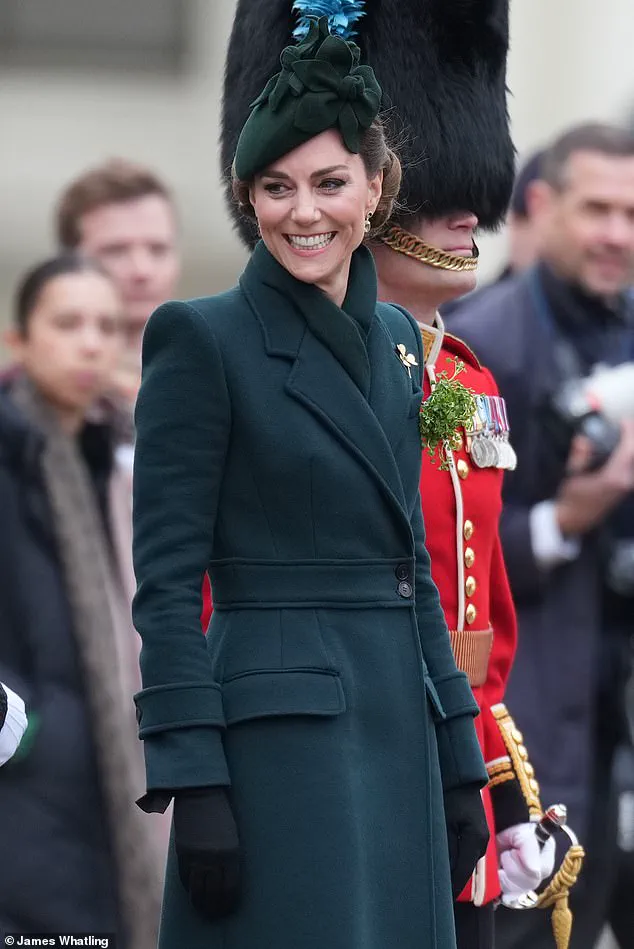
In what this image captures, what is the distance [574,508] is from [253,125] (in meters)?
2.81

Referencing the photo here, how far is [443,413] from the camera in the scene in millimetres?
4262

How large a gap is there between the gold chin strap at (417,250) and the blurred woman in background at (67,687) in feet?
6.37

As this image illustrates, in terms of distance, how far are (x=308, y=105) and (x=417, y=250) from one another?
0.81 metres

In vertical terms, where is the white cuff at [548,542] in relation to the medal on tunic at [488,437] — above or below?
below

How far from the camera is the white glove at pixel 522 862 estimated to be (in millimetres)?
4660

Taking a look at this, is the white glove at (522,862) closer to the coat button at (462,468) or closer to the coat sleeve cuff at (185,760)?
the coat button at (462,468)

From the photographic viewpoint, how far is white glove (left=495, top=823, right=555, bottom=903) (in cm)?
466

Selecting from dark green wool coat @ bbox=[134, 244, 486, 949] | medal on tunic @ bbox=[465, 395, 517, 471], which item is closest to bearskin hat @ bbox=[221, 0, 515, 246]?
medal on tunic @ bbox=[465, 395, 517, 471]

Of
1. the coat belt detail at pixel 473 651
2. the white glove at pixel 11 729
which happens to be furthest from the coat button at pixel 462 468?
the white glove at pixel 11 729

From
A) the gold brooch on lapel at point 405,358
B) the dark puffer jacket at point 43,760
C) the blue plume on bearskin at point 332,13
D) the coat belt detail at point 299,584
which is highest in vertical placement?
the blue plume on bearskin at point 332,13

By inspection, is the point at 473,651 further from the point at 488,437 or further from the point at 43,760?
the point at 43,760

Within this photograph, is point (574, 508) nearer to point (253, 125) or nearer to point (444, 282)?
point (444, 282)

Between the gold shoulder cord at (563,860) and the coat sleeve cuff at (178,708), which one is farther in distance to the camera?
the gold shoulder cord at (563,860)

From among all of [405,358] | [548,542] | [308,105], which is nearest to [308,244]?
[308,105]
